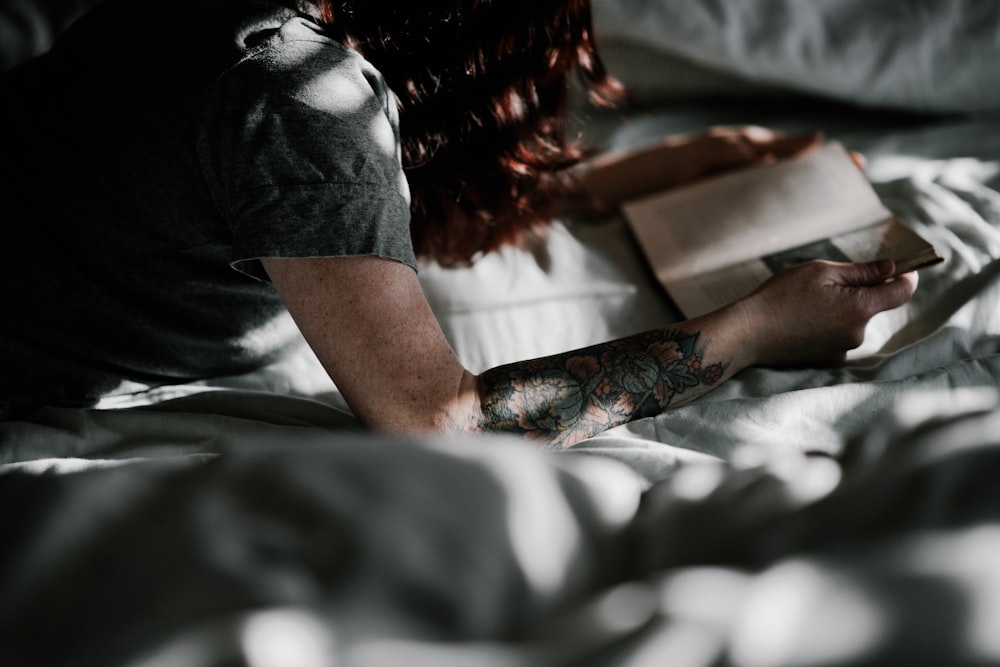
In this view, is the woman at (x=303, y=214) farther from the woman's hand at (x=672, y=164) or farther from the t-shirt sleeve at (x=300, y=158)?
the woman's hand at (x=672, y=164)

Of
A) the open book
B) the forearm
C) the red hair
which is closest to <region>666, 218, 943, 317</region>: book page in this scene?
the open book

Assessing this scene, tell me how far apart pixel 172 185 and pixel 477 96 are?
320 millimetres

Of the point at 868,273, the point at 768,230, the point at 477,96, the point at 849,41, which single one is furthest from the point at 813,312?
the point at 849,41

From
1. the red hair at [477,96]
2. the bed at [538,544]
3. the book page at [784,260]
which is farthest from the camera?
the book page at [784,260]

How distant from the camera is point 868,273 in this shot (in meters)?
0.82

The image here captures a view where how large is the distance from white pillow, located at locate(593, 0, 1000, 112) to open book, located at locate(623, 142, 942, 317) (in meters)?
0.23

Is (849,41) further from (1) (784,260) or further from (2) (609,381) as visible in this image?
(2) (609,381)

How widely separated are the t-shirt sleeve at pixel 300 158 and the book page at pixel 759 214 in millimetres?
442

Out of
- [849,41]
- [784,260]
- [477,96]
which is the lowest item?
[784,260]

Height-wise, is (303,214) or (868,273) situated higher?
(303,214)

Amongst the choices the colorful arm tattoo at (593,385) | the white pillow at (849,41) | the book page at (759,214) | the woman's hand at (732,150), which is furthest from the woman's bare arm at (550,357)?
the white pillow at (849,41)

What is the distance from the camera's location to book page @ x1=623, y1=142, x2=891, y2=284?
3.11 ft

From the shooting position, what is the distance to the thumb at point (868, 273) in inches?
31.9

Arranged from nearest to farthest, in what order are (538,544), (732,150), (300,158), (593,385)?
(538,544), (300,158), (593,385), (732,150)
